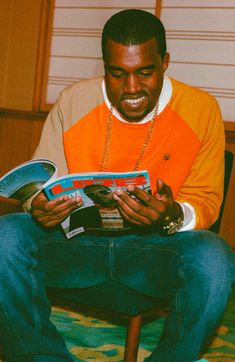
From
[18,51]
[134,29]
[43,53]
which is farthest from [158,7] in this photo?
[134,29]

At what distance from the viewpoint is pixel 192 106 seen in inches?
63.7

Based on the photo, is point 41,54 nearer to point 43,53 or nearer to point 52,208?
point 43,53

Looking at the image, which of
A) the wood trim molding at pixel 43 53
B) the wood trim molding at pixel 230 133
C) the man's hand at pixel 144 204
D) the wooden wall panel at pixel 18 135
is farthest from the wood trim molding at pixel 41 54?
the man's hand at pixel 144 204

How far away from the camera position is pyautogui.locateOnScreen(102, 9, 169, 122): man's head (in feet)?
5.03

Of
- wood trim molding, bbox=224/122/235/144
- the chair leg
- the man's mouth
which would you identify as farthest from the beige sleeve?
wood trim molding, bbox=224/122/235/144

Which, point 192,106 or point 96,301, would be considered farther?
point 192,106

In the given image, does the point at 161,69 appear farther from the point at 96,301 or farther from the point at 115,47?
the point at 96,301

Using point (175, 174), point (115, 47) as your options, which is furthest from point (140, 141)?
point (115, 47)

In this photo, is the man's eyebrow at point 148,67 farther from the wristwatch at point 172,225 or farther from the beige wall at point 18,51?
the beige wall at point 18,51

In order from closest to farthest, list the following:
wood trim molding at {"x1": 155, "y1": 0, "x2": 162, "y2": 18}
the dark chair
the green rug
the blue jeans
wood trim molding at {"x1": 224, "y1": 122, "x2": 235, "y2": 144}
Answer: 1. the blue jeans
2. the dark chair
3. the green rug
4. wood trim molding at {"x1": 224, "y1": 122, "x2": 235, "y2": 144}
5. wood trim molding at {"x1": 155, "y1": 0, "x2": 162, "y2": 18}

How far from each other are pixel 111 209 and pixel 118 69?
1.59ft

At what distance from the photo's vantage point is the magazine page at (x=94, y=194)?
1221mm

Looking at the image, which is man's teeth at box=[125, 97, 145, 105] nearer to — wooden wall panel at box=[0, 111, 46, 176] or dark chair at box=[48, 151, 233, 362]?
dark chair at box=[48, 151, 233, 362]

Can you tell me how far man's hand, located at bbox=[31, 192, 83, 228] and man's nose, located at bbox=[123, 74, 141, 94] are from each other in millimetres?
426
